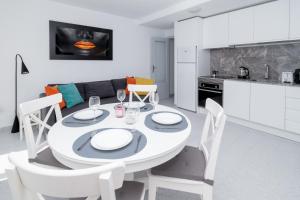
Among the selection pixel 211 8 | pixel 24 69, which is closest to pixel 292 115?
pixel 211 8

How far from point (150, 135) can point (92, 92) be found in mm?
2992

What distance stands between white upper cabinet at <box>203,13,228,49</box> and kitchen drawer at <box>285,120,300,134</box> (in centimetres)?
200

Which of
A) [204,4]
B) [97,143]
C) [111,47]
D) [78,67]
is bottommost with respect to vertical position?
[97,143]

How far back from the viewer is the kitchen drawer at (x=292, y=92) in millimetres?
2957

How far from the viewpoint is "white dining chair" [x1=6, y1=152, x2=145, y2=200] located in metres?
0.61

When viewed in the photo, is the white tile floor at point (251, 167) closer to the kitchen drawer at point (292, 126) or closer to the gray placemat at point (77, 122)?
the kitchen drawer at point (292, 126)

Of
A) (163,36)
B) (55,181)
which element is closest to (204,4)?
(163,36)

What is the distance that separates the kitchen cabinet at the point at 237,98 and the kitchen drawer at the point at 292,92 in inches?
25.5

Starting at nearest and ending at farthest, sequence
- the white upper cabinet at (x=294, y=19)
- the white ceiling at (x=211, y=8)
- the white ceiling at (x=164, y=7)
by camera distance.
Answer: the white upper cabinet at (x=294, y=19)
the white ceiling at (x=211, y=8)
the white ceiling at (x=164, y=7)

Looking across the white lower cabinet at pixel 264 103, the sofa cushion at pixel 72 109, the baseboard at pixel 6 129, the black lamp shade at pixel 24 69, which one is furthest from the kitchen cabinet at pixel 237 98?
the baseboard at pixel 6 129

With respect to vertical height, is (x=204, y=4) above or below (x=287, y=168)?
above

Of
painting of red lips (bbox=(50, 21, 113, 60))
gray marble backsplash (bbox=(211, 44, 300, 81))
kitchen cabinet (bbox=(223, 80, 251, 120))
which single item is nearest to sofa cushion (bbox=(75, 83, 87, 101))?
painting of red lips (bbox=(50, 21, 113, 60))

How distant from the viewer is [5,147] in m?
2.77

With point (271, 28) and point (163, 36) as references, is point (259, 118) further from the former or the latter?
point (163, 36)
